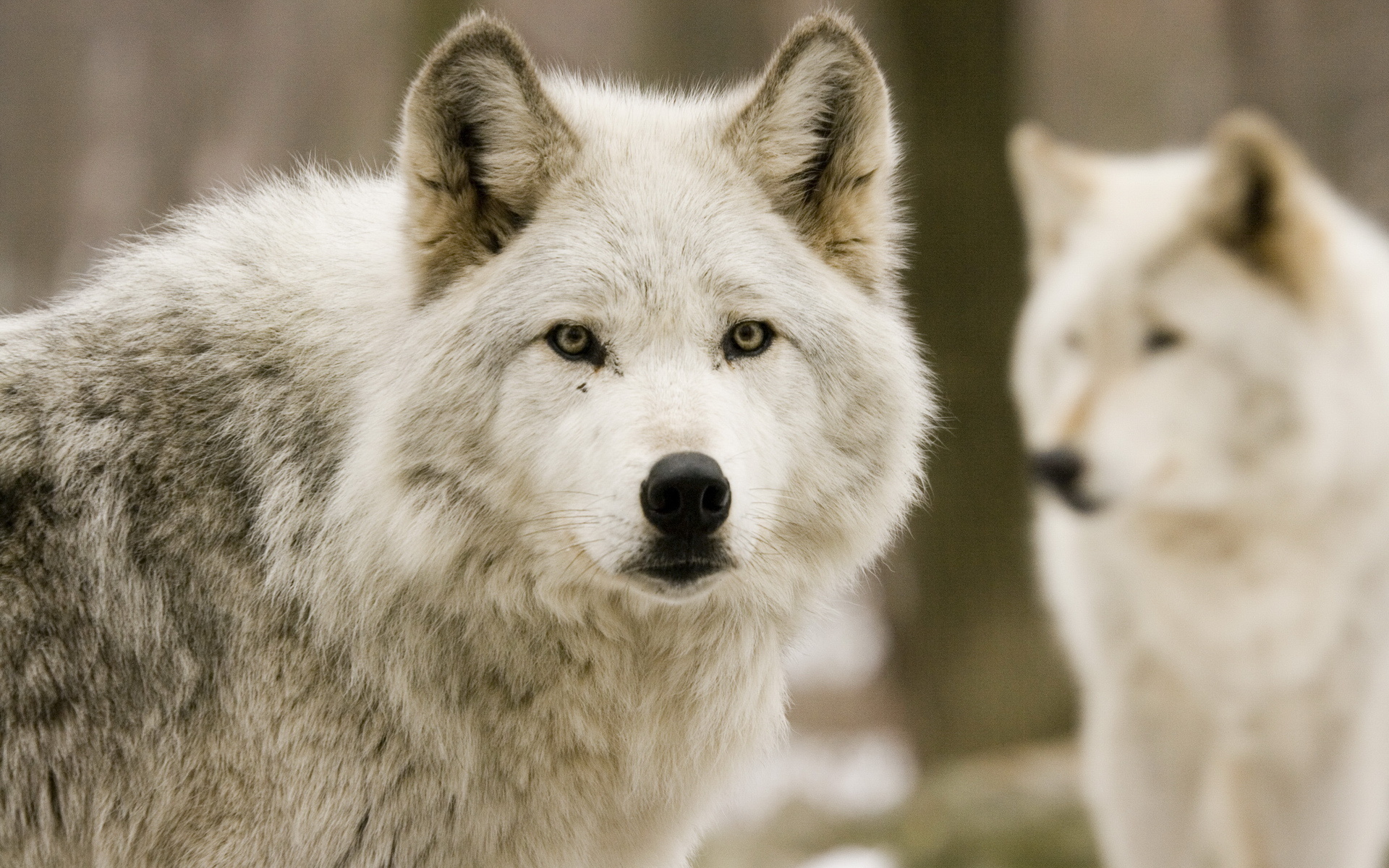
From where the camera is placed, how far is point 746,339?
2848 mm

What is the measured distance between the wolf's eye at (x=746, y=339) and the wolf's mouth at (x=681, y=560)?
48cm

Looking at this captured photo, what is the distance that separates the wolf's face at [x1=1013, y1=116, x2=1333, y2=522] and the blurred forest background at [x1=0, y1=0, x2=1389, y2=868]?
2235 millimetres

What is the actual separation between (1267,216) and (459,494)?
3912 millimetres

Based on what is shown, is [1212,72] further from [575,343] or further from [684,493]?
[684,493]

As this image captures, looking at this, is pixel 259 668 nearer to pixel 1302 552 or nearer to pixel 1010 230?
pixel 1302 552

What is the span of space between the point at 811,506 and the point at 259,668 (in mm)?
1254

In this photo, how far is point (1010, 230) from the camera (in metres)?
7.67

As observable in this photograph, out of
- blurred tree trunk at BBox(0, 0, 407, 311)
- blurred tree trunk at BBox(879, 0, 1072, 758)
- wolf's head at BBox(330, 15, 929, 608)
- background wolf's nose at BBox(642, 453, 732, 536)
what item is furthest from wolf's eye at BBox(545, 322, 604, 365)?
blurred tree trunk at BBox(879, 0, 1072, 758)

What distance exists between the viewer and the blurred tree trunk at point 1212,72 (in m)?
8.37

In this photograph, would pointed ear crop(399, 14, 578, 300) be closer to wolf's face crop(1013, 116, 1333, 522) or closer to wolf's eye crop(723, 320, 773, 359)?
wolf's eye crop(723, 320, 773, 359)

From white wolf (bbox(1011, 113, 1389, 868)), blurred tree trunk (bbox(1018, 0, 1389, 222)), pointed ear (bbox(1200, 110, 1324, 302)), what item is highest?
blurred tree trunk (bbox(1018, 0, 1389, 222))

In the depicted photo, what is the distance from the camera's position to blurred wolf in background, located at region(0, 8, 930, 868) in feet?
8.54

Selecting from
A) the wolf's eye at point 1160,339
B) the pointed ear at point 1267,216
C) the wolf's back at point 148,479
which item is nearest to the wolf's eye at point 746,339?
the wolf's back at point 148,479

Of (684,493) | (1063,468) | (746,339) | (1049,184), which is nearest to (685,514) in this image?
(684,493)
